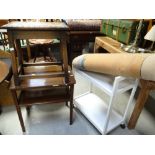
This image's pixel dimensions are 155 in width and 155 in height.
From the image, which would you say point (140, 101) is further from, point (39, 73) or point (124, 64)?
point (39, 73)

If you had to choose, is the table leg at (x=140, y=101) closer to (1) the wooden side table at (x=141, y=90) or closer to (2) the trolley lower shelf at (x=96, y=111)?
(1) the wooden side table at (x=141, y=90)

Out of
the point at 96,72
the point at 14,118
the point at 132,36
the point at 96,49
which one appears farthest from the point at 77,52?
the point at 14,118

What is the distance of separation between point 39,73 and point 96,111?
2.67 feet

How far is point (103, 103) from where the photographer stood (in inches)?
73.9

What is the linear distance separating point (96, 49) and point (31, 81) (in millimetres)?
1568

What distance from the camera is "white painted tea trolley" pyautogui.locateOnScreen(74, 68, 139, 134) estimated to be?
1296 mm

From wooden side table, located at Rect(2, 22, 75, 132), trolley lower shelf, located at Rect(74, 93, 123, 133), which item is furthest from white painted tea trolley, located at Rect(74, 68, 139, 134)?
wooden side table, located at Rect(2, 22, 75, 132)

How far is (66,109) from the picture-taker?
6.15ft

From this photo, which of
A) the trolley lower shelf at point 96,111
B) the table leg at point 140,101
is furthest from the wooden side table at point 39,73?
the table leg at point 140,101

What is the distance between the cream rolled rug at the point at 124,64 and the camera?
1.15 meters

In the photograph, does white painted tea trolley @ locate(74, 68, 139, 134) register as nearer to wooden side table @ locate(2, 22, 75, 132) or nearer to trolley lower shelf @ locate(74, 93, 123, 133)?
trolley lower shelf @ locate(74, 93, 123, 133)

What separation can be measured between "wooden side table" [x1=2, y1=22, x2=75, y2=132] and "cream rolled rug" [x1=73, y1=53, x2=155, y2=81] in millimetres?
264

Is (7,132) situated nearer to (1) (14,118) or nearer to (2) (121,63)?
(1) (14,118)

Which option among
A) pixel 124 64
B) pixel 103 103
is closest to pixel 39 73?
pixel 124 64
